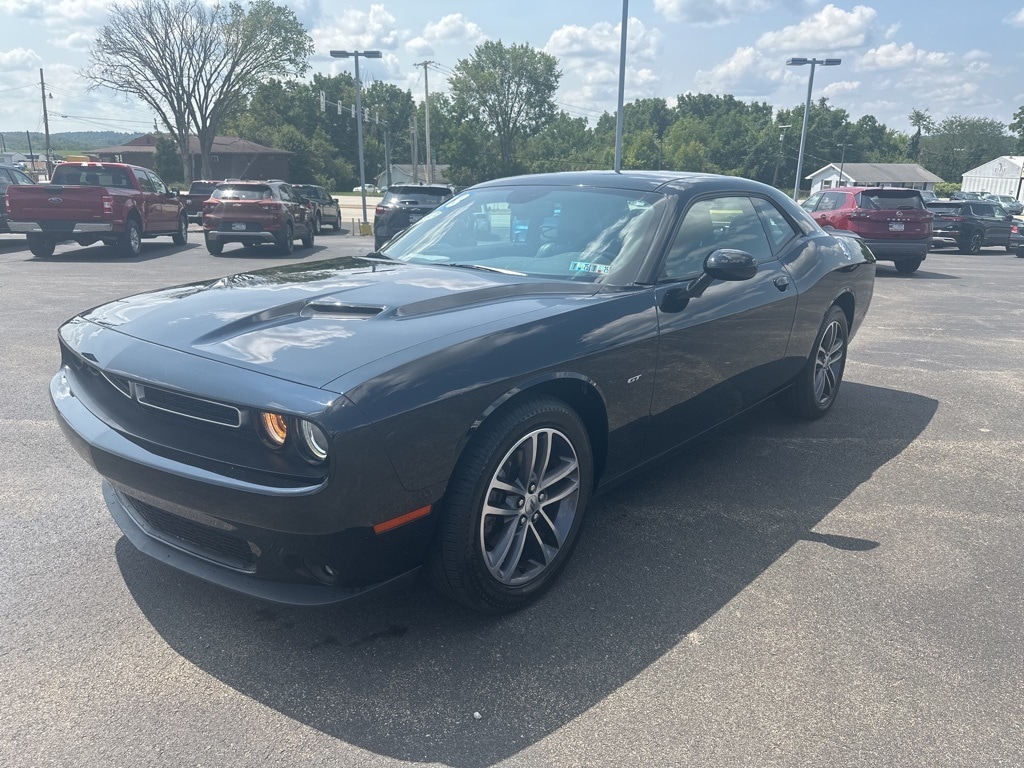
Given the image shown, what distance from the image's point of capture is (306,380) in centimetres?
231

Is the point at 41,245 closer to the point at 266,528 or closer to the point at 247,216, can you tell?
the point at 247,216

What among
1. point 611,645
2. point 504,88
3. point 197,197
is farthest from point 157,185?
point 504,88

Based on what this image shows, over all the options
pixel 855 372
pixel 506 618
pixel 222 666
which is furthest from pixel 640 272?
pixel 855 372

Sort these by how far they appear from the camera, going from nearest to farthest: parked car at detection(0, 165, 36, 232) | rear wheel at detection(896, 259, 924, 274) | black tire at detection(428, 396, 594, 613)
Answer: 1. black tire at detection(428, 396, 594, 613)
2. rear wheel at detection(896, 259, 924, 274)
3. parked car at detection(0, 165, 36, 232)

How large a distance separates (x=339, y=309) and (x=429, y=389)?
70cm

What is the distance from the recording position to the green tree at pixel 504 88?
78.1 meters

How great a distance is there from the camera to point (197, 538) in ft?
8.55

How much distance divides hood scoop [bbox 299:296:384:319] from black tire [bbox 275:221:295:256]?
48.0 ft

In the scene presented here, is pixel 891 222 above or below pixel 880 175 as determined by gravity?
below

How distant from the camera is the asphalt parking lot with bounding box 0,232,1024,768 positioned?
2.25 m

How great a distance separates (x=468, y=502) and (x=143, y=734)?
115 centimetres

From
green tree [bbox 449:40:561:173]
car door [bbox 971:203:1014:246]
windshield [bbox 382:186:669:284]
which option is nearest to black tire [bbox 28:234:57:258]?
windshield [bbox 382:186:669:284]

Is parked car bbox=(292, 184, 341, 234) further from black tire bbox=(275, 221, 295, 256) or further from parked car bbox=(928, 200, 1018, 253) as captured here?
parked car bbox=(928, 200, 1018, 253)

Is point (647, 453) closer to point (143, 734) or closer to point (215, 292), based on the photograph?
point (215, 292)
